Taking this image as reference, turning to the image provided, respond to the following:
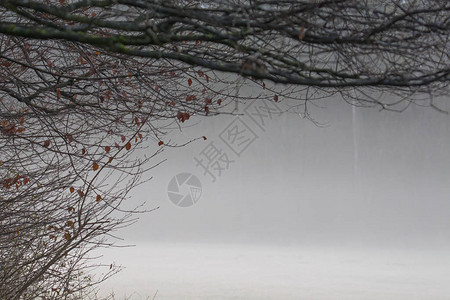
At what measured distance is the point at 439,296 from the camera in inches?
230

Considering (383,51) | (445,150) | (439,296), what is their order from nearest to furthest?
1. (383,51)
2. (439,296)
3. (445,150)

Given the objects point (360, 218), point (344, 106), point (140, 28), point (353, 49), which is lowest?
point (140, 28)

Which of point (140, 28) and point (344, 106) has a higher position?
point (344, 106)

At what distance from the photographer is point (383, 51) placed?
2.14 m

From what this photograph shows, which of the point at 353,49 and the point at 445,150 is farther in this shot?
the point at 445,150

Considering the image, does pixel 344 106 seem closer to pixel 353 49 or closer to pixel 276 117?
pixel 276 117

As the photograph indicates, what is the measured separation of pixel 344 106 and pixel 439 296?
3875 mm

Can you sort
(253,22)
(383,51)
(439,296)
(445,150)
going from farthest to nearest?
(445,150)
(439,296)
(383,51)
(253,22)

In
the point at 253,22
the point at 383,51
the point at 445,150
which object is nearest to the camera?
the point at 253,22

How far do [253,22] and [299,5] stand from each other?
138 millimetres

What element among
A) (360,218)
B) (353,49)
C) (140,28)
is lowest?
(140,28)

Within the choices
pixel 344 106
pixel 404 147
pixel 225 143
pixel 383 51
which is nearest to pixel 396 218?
pixel 404 147

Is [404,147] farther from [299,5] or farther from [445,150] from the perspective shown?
[299,5]

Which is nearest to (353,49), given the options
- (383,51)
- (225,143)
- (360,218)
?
(383,51)
